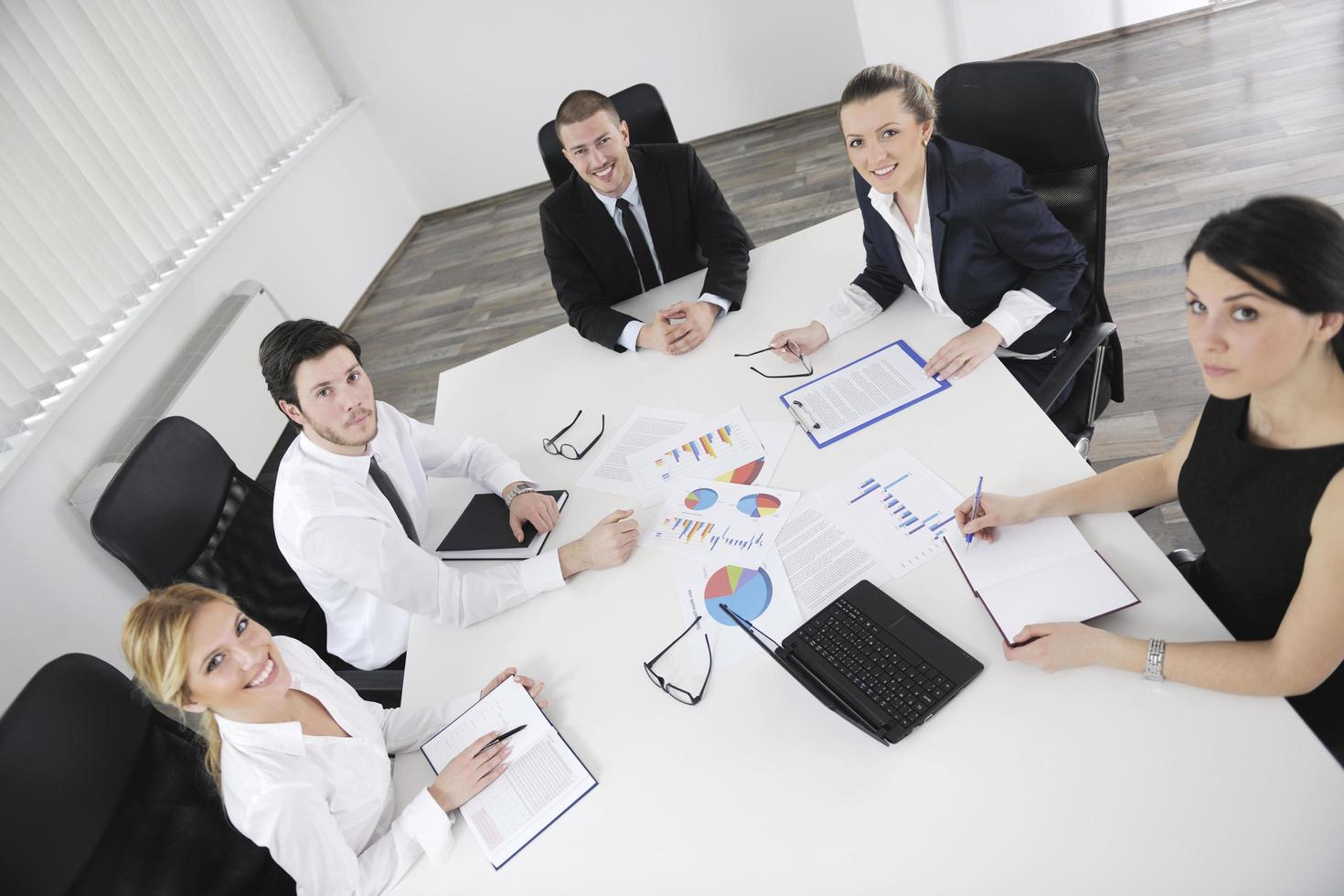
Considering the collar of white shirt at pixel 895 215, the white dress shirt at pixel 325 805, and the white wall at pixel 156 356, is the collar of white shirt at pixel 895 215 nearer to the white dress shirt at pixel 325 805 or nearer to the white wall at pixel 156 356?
the white dress shirt at pixel 325 805

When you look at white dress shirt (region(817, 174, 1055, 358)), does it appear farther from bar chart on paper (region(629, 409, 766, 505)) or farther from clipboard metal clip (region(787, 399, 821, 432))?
bar chart on paper (region(629, 409, 766, 505))

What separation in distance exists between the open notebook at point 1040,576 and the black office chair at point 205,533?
122cm

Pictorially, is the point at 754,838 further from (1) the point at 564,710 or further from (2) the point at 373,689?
(2) the point at 373,689

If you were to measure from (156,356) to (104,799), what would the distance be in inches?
113

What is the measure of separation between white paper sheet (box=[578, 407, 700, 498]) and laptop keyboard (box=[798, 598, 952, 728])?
638mm

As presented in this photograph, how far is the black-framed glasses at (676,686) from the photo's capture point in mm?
1474

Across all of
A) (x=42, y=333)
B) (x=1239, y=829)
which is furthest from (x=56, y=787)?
(x=42, y=333)

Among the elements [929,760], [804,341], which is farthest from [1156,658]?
[804,341]

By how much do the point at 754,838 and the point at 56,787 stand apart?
1091 mm

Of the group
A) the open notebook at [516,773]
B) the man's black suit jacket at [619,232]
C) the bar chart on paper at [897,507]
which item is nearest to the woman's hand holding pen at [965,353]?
the bar chart on paper at [897,507]

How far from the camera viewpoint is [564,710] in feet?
5.09

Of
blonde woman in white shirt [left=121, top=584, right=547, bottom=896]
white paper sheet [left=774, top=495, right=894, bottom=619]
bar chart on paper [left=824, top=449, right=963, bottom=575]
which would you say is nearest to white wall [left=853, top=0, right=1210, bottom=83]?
bar chart on paper [left=824, top=449, right=963, bottom=575]

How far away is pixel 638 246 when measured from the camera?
9.36 ft

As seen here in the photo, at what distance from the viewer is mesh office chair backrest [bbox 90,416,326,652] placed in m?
1.90
